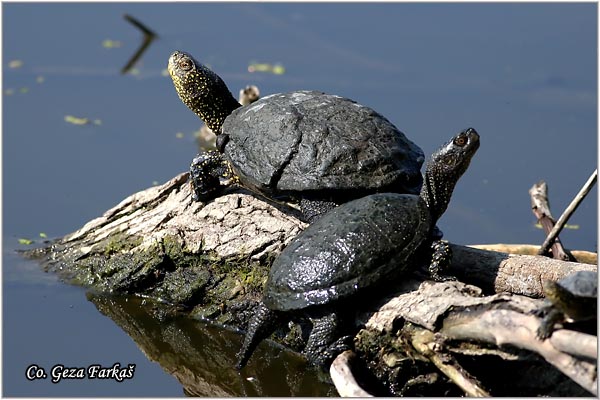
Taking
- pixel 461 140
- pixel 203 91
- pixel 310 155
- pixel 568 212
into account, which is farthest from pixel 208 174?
pixel 568 212

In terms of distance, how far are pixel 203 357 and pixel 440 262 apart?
1301mm

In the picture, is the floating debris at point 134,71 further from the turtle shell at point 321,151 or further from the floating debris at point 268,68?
the turtle shell at point 321,151

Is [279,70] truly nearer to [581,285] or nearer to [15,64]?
[15,64]

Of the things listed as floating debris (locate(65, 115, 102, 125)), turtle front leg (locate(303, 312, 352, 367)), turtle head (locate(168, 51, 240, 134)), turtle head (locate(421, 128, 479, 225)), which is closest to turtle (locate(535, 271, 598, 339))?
turtle front leg (locate(303, 312, 352, 367))

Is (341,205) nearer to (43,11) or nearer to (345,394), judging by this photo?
(345,394)

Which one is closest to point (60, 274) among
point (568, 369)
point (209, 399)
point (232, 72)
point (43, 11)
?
point (209, 399)

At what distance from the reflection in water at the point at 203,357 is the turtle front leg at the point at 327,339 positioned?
20 cm

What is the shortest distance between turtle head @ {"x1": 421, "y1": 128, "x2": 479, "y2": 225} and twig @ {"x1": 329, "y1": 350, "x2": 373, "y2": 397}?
0.85 meters

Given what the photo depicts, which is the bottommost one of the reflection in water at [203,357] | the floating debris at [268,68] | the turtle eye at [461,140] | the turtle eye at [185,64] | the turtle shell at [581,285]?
Answer: the reflection in water at [203,357]

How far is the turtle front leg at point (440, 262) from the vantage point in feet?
14.7

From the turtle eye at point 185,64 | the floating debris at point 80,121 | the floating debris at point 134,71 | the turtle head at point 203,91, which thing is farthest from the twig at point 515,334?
the floating debris at point 134,71

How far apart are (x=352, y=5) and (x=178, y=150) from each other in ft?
11.3

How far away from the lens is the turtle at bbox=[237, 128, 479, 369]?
4.28m

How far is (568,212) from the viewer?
17.4ft
